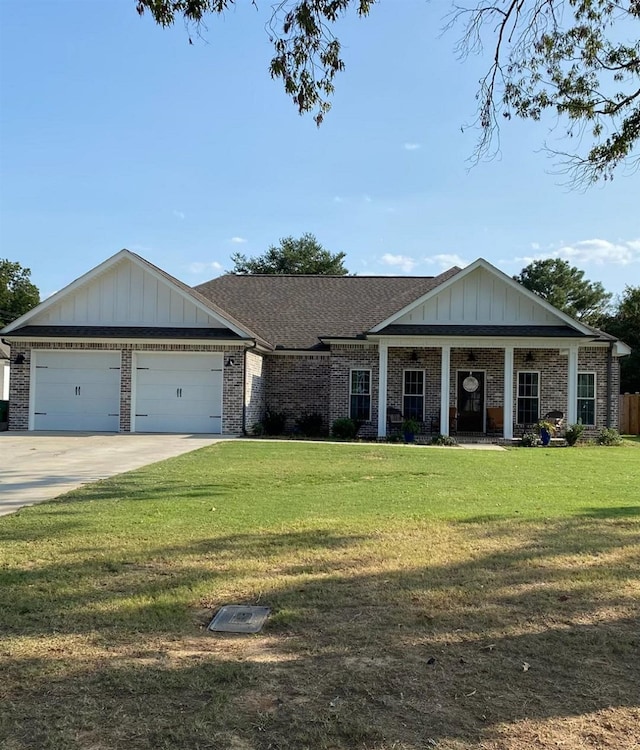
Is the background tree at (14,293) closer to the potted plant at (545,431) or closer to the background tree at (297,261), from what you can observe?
the background tree at (297,261)

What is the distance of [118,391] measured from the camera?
774 inches

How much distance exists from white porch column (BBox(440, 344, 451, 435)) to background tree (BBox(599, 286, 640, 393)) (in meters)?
23.9

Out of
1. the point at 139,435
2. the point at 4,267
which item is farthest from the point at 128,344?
the point at 4,267

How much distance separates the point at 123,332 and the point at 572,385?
1366cm

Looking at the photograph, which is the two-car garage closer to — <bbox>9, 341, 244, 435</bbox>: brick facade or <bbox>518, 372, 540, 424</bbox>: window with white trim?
<bbox>9, 341, 244, 435</bbox>: brick facade

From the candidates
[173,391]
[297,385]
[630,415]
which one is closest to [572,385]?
[297,385]

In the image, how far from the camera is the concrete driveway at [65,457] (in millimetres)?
8922

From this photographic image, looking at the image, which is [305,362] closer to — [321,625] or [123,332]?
[123,332]

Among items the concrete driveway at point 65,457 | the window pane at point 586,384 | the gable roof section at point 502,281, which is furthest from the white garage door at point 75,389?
the window pane at point 586,384

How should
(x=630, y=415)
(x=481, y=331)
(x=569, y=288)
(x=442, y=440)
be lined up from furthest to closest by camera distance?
(x=569, y=288)
(x=630, y=415)
(x=481, y=331)
(x=442, y=440)

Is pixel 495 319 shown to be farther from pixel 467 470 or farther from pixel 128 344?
pixel 128 344

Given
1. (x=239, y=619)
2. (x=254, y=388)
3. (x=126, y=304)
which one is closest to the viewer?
(x=239, y=619)

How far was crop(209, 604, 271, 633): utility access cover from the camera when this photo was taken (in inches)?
156

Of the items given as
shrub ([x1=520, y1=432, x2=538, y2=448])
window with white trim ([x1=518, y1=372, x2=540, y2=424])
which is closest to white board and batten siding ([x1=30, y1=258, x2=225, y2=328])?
shrub ([x1=520, y1=432, x2=538, y2=448])
